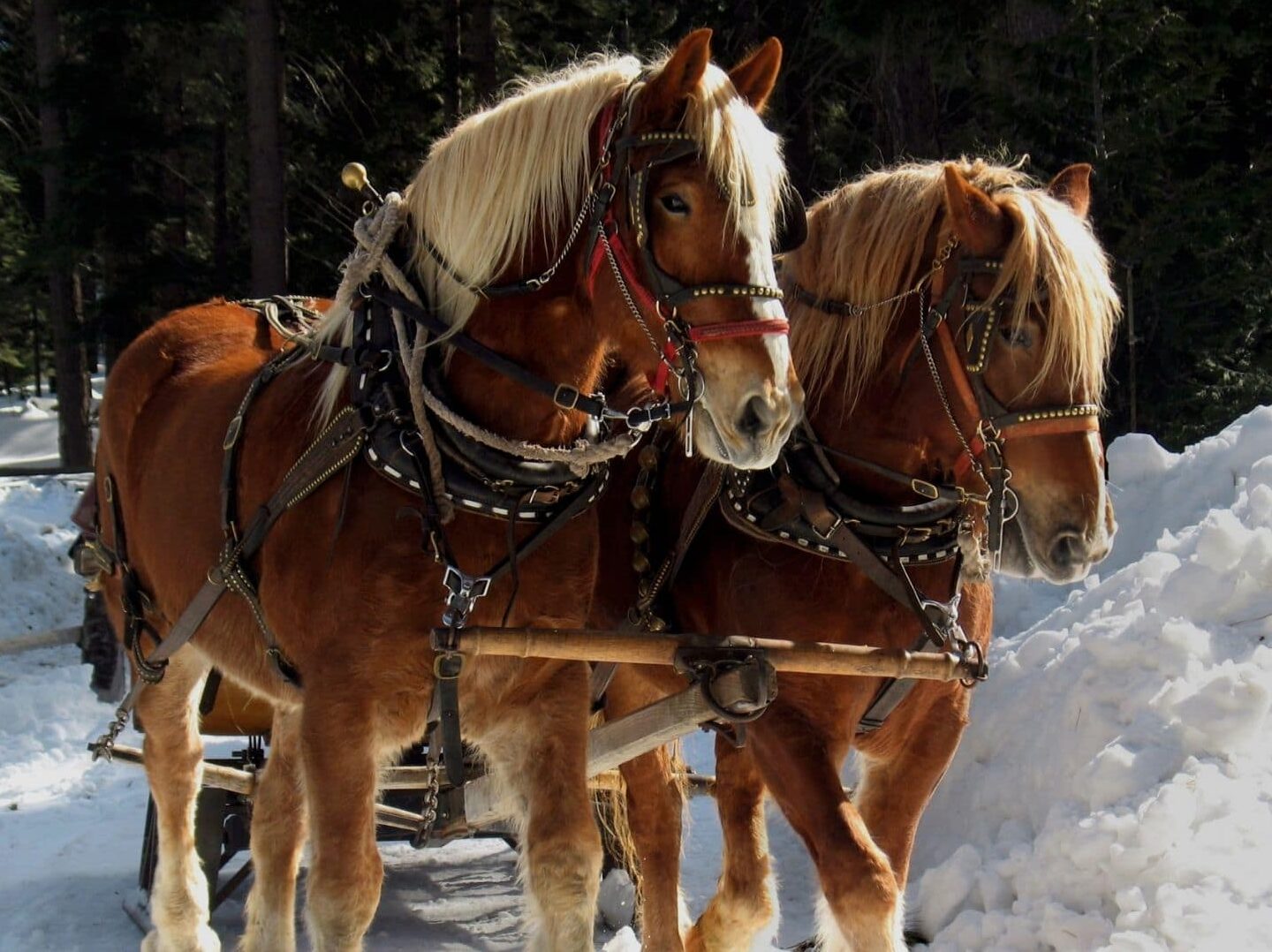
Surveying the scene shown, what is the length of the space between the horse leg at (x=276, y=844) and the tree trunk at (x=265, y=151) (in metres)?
8.44

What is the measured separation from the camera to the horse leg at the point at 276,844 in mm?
4059

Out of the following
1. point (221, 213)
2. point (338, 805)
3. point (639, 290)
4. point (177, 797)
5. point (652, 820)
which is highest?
point (639, 290)

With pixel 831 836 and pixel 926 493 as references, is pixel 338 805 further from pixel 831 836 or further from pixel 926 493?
pixel 926 493

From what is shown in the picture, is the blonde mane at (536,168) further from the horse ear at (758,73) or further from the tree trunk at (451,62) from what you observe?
the tree trunk at (451,62)

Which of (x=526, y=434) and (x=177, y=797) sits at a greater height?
(x=526, y=434)

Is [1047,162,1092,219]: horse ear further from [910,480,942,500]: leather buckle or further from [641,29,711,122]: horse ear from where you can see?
[641,29,711,122]: horse ear

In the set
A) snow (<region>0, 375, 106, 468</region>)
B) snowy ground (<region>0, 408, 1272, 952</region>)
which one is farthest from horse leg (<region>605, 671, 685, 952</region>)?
snow (<region>0, 375, 106, 468</region>)

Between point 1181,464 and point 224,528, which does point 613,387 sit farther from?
point 1181,464

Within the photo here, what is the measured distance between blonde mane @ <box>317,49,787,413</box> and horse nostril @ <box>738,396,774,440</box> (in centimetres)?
36

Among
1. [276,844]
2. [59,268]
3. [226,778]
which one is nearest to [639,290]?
[276,844]

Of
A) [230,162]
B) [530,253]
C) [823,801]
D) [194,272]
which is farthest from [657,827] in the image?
[230,162]

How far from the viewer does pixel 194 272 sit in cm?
1422

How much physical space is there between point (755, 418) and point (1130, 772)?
224 centimetres

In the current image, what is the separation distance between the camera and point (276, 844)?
4.13m
